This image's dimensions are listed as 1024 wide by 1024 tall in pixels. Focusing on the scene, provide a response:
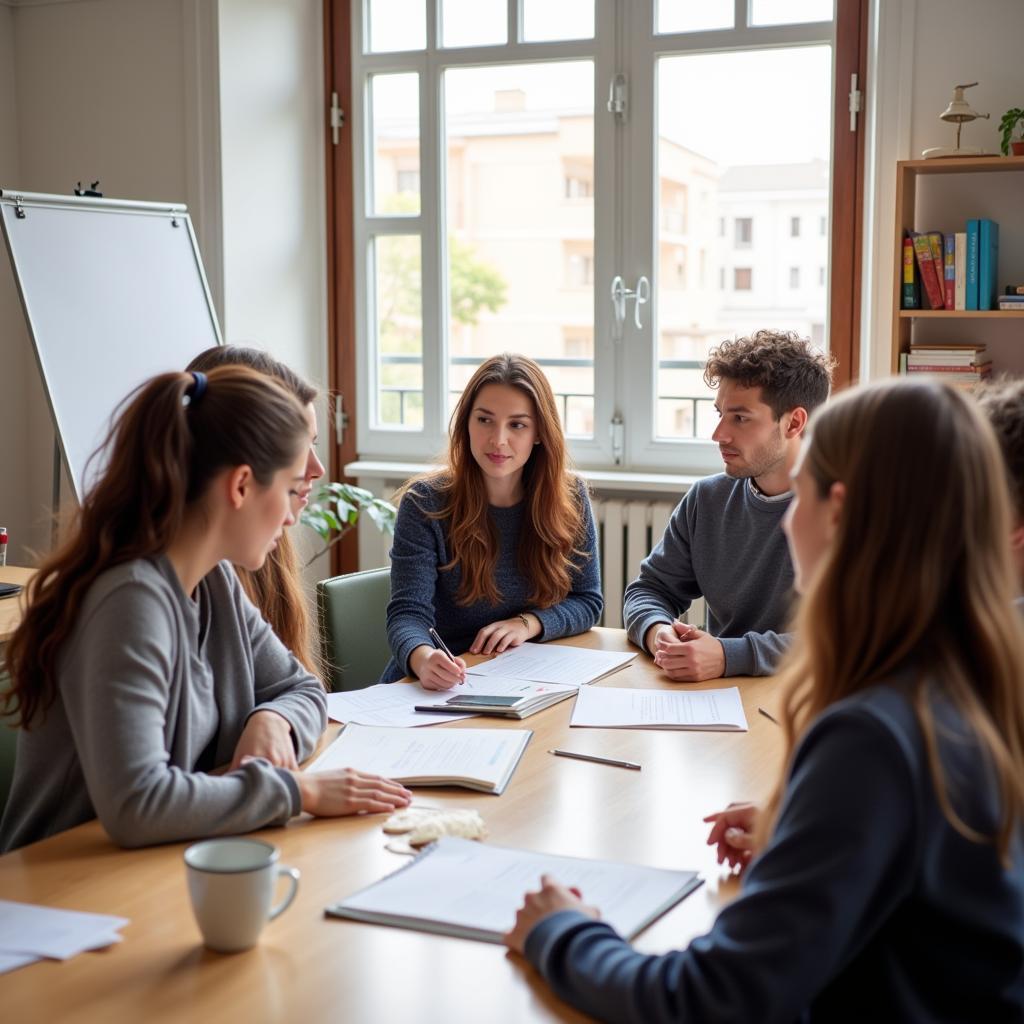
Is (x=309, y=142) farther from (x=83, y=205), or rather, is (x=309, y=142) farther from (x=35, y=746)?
(x=35, y=746)

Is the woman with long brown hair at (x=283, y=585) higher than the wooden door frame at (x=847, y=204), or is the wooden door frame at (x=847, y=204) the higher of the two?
the wooden door frame at (x=847, y=204)

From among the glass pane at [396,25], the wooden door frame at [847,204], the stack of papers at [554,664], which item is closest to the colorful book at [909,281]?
the wooden door frame at [847,204]

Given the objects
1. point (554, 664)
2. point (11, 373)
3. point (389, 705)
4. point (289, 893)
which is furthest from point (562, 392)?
point (289, 893)

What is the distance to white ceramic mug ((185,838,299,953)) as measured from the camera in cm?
109

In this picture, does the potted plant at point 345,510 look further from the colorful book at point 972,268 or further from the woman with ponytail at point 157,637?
the woman with ponytail at point 157,637

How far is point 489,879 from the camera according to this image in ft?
4.16

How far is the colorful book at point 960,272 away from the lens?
3.17 metres

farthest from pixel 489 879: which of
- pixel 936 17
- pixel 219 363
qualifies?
pixel 936 17

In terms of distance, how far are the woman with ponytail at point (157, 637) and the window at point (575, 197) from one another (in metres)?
2.43

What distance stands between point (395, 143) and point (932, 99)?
1.68 meters

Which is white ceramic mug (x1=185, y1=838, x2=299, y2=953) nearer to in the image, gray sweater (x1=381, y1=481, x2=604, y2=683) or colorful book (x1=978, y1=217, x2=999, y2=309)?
gray sweater (x1=381, y1=481, x2=604, y2=683)

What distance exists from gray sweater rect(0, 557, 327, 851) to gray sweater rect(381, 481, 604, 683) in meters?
0.80

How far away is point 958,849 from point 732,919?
169 millimetres

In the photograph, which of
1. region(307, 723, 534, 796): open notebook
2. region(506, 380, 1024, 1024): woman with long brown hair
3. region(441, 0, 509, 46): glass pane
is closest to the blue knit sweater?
region(506, 380, 1024, 1024): woman with long brown hair
